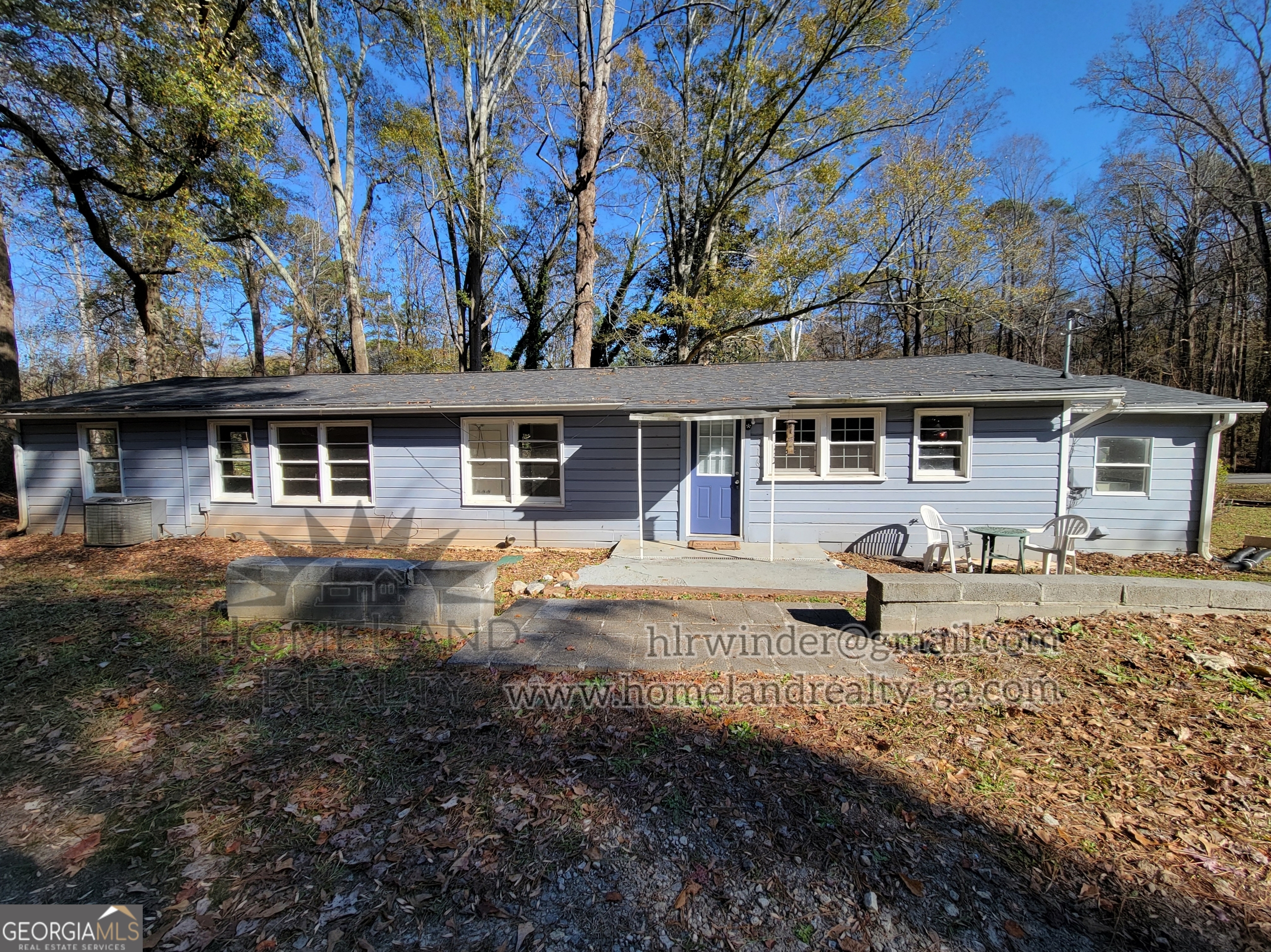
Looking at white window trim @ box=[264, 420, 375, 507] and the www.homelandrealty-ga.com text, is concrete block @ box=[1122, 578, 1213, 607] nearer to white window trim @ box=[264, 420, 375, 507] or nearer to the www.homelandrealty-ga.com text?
the www.homelandrealty-ga.com text

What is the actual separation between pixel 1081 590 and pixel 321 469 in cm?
1062

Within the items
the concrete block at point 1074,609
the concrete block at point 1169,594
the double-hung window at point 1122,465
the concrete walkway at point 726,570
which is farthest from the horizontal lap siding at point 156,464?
the double-hung window at point 1122,465

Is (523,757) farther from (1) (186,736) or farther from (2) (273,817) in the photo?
(1) (186,736)

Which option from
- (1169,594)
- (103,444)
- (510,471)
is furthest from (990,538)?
(103,444)

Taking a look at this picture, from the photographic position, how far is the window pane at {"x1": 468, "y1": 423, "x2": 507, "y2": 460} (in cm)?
883

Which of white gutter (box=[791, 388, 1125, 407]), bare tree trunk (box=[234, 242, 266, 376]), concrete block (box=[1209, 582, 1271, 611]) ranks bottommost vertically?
concrete block (box=[1209, 582, 1271, 611])

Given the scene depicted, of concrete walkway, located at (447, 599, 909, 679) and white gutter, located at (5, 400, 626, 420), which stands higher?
white gutter, located at (5, 400, 626, 420)

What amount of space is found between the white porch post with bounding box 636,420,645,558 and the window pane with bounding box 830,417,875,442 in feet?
10.3

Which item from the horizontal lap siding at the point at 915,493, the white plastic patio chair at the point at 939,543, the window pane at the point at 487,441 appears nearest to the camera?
the white plastic patio chair at the point at 939,543

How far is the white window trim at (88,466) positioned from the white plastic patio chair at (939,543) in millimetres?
13948

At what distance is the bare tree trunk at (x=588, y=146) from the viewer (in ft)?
43.6

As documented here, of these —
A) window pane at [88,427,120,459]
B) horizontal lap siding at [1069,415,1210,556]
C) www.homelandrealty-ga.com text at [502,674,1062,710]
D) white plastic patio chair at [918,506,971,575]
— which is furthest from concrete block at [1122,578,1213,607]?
window pane at [88,427,120,459]

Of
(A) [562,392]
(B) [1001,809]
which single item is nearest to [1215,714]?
(B) [1001,809]

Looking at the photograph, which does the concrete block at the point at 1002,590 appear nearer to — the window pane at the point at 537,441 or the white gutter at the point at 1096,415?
the white gutter at the point at 1096,415
